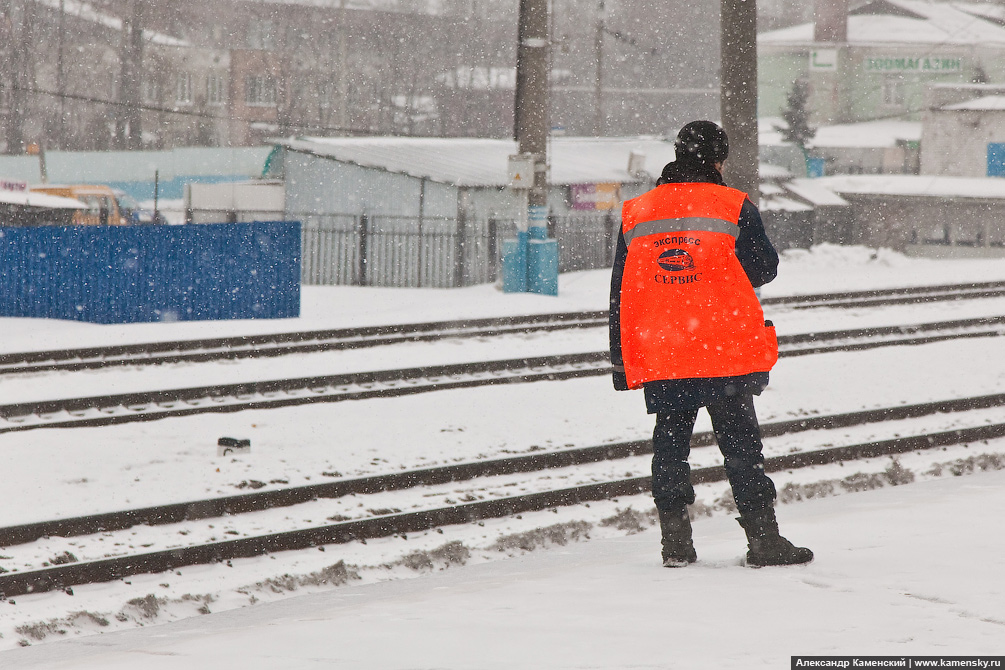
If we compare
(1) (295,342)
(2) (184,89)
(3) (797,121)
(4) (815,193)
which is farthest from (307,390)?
(2) (184,89)

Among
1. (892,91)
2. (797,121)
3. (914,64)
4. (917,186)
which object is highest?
(914,64)

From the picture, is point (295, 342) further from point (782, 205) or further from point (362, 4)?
point (362, 4)

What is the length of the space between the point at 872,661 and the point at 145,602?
3.04 meters

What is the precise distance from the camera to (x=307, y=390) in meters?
11.3

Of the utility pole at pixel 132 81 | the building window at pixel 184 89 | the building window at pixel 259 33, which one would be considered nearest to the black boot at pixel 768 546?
the utility pole at pixel 132 81

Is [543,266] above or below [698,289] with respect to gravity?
below

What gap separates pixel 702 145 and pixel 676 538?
154 centimetres

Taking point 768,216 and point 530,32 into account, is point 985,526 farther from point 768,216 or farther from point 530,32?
point 768,216

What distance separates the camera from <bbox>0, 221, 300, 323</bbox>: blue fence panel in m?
17.6

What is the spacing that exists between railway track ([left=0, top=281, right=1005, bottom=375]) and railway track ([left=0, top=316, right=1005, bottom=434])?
2.44m

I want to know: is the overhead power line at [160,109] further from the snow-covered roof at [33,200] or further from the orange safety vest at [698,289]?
the orange safety vest at [698,289]

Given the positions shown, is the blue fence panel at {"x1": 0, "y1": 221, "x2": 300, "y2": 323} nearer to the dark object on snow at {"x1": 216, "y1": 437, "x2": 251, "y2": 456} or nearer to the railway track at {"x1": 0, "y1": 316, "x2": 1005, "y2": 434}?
the railway track at {"x1": 0, "y1": 316, "x2": 1005, "y2": 434}

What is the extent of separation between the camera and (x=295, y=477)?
7.76m

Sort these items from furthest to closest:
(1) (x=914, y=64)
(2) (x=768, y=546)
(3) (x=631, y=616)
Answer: (1) (x=914, y=64)
(2) (x=768, y=546)
(3) (x=631, y=616)
